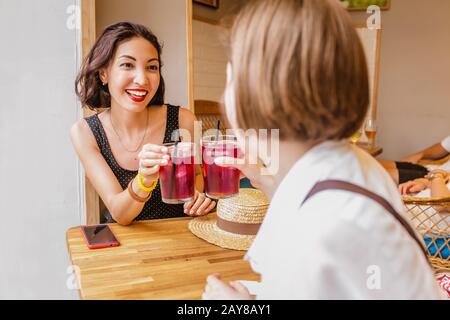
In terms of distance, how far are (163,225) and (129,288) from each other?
1.54 feet

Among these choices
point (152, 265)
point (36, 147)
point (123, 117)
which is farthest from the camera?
point (36, 147)

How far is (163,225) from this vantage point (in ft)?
4.68

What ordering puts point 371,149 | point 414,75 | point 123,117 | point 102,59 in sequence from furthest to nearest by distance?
point 414,75
point 371,149
point 123,117
point 102,59

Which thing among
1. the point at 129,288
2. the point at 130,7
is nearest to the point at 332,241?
the point at 129,288

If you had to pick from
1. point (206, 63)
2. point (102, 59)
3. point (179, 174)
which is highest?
point (206, 63)

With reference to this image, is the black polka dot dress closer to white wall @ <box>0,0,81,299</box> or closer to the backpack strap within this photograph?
white wall @ <box>0,0,81,299</box>

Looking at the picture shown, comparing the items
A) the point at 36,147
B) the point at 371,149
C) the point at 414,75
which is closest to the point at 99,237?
the point at 36,147

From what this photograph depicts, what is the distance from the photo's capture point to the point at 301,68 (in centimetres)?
63

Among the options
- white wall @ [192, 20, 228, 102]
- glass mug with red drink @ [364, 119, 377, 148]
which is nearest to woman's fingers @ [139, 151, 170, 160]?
white wall @ [192, 20, 228, 102]

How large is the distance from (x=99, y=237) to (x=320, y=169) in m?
0.84

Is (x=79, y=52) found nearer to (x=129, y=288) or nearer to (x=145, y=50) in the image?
(x=145, y=50)

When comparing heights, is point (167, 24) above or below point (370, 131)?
above

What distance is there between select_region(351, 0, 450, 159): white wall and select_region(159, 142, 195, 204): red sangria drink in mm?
4034

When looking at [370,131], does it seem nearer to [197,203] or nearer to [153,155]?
[197,203]
